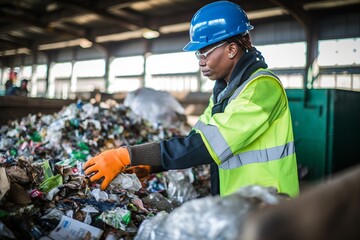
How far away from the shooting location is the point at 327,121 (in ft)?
13.2

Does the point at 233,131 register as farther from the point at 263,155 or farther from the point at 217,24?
the point at 217,24

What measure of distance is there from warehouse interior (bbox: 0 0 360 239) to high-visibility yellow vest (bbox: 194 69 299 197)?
0.23 meters

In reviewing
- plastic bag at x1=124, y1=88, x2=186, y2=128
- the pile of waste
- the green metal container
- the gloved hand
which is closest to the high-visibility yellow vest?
the gloved hand

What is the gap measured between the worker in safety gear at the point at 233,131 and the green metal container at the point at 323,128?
2550 millimetres

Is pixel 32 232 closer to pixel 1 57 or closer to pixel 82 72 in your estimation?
pixel 82 72

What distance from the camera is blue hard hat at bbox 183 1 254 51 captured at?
5.88 feet

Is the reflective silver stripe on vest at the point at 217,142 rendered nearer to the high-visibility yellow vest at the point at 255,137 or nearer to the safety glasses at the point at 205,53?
the high-visibility yellow vest at the point at 255,137

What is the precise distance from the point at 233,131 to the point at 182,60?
34.0 ft

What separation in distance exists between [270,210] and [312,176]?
12.9ft

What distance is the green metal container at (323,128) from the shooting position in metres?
4.02

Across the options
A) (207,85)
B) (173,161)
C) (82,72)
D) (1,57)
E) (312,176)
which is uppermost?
(1,57)

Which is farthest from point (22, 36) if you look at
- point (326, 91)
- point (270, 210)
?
point (270, 210)

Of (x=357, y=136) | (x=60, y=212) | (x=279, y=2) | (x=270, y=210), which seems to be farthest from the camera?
(x=279, y=2)

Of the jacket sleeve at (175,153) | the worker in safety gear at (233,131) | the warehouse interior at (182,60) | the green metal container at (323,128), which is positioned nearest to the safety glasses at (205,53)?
the worker in safety gear at (233,131)
